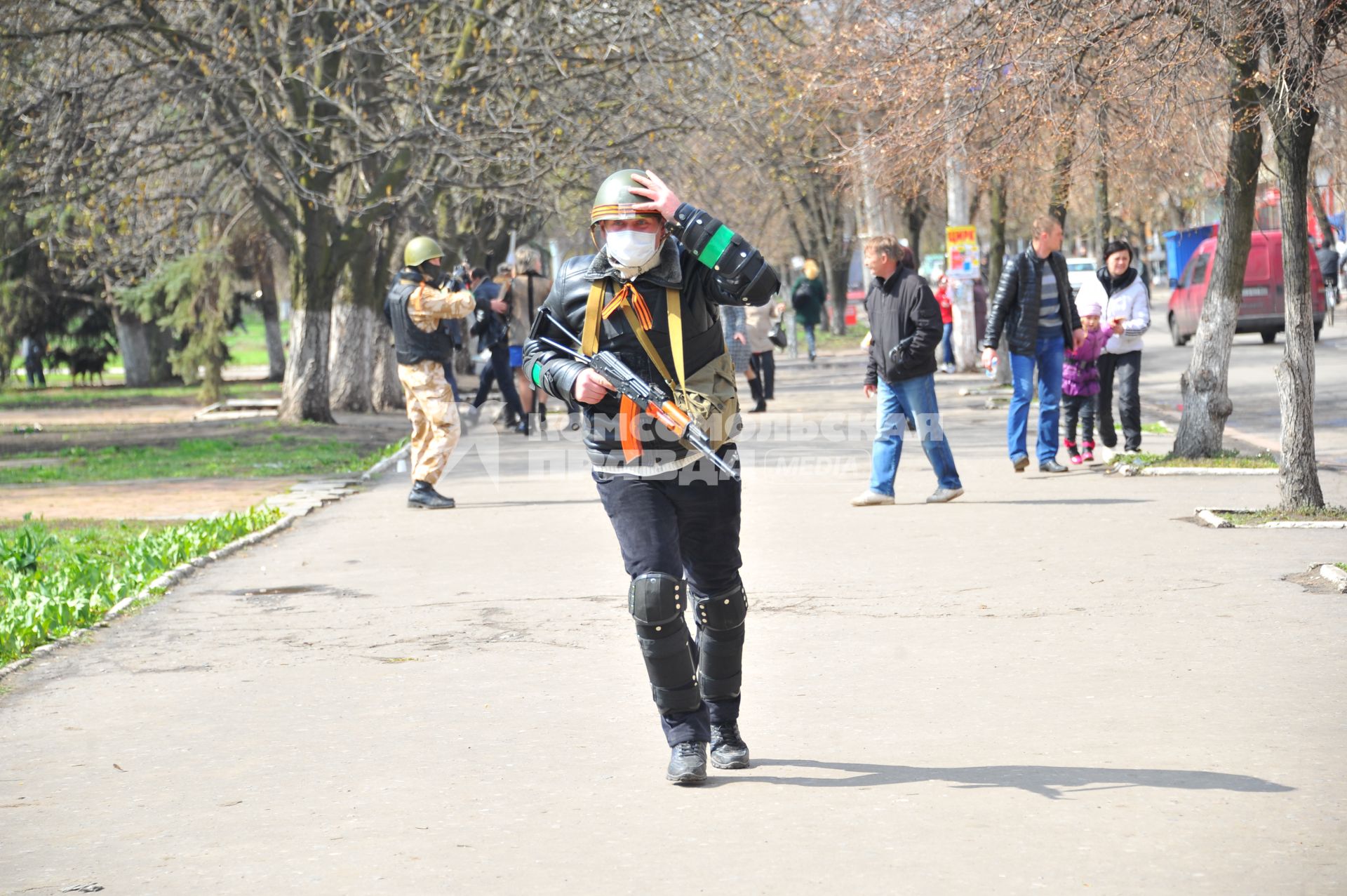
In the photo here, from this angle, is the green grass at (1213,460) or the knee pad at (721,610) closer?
the knee pad at (721,610)

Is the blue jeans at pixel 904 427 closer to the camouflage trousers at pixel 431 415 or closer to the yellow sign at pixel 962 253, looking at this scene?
the camouflage trousers at pixel 431 415

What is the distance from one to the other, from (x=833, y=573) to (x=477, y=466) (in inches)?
297

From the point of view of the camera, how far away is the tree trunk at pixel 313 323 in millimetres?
21750

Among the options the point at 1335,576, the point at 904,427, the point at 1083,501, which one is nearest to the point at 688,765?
the point at 1335,576

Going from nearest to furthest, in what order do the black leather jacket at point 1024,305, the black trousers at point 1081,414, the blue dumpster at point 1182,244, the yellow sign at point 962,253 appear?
the black leather jacket at point 1024,305 → the black trousers at point 1081,414 → the yellow sign at point 962,253 → the blue dumpster at point 1182,244

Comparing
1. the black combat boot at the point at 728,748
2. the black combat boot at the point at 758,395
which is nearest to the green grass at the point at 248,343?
the black combat boot at the point at 758,395

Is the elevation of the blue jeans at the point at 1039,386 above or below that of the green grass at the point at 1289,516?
above

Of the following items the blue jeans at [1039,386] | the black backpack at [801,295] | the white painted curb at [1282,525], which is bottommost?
the white painted curb at [1282,525]

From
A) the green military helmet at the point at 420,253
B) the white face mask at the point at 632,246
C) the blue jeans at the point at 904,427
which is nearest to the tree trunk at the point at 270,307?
the green military helmet at the point at 420,253

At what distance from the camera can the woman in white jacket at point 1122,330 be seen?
13.8 m

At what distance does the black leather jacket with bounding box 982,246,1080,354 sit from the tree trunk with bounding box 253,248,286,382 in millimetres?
23202

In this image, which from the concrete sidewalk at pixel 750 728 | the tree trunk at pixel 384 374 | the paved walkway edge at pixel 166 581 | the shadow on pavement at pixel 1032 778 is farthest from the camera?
the tree trunk at pixel 384 374

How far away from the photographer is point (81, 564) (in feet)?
31.9

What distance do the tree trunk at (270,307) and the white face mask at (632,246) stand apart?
96.7 feet
